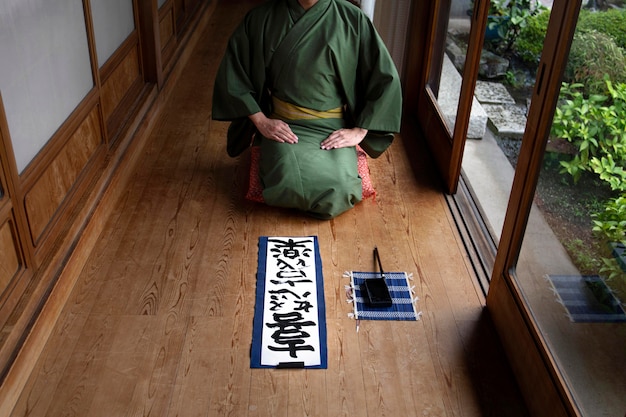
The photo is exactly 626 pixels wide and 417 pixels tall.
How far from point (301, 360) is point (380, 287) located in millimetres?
540

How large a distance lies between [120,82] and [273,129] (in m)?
1.02

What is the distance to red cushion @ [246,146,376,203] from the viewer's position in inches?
135

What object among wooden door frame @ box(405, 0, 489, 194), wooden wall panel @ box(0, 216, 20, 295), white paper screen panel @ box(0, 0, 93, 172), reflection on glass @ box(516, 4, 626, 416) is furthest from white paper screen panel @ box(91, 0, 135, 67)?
reflection on glass @ box(516, 4, 626, 416)

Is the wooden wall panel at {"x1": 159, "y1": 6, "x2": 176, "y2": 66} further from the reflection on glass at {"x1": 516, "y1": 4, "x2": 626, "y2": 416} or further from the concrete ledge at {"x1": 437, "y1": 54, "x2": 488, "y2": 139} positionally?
the reflection on glass at {"x1": 516, "y1": 4, "x2": 626, "y2": 416}

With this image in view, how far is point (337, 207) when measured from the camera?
3297 mm

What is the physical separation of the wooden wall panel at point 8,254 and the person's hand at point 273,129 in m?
1.35

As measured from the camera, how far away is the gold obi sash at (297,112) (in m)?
3.45

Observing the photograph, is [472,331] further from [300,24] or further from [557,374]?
[300,24]

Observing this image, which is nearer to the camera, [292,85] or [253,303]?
[253,303]

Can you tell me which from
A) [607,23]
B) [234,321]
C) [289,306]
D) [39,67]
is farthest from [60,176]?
[607,23]

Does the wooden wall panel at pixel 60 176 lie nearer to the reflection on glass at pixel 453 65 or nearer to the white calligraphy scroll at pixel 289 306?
the white calligraphy scroll at pixel 289 306

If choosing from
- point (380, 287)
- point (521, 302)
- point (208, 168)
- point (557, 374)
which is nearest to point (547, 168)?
point (521, 302)

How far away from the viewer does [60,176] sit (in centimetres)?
285

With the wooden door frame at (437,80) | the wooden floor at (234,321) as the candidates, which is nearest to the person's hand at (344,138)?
the wooden floor at (234,321)
